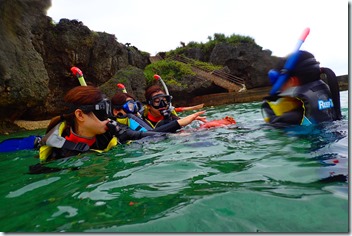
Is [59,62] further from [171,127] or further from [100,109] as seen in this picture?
[100,109]

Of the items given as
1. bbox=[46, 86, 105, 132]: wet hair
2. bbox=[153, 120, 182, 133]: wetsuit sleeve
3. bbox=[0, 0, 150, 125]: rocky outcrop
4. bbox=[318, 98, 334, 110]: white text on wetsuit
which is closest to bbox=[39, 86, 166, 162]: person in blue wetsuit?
bbox=[46, 86, 105, 132]: wet hair

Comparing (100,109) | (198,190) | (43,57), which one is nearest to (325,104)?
(198,190)

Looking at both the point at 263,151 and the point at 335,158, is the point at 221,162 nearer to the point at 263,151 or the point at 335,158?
the point at 263,151

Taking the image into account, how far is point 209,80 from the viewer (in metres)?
18.2

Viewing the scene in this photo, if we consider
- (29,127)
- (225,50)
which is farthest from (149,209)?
(225,50)

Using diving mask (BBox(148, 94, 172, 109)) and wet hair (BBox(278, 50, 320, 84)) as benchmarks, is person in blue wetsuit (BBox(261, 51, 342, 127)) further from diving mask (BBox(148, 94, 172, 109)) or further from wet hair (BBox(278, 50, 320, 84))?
diving mask (BBox(148, 94, 172, 109))

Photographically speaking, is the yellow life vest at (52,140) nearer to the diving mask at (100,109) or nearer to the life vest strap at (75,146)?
the life vest strap at (75,146)

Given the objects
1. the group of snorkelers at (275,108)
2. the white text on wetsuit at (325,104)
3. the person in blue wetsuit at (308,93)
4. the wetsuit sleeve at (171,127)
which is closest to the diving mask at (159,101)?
the wetsuit sleeve at (171,127)

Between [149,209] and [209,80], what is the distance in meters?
17.2

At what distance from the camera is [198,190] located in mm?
1670

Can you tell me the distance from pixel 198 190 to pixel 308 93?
71.0 inches

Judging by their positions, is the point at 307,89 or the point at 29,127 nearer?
the point at 307,89

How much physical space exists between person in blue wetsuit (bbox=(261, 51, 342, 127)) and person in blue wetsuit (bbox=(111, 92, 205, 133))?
1215 millimetres

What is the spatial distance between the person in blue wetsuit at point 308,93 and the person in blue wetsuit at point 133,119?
121 cm
